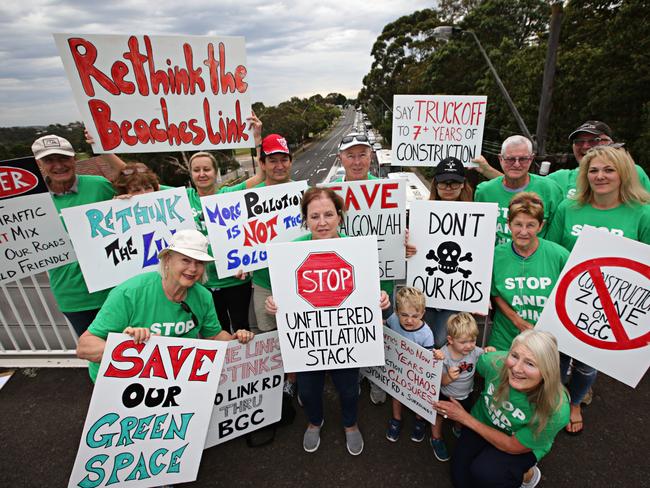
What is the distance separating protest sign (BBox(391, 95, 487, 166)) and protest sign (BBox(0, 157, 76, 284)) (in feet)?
10.9

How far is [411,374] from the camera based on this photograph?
108 inches

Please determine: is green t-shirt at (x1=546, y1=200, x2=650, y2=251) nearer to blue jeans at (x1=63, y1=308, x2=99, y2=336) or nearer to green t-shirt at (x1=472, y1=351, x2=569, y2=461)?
green t-shirt at (x1=472, y1=351, x2=569, y2=461)

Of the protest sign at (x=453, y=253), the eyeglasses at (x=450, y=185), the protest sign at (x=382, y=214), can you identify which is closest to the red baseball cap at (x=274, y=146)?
the protest sign at (x=382, y=214)

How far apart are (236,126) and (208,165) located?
47 centimetres

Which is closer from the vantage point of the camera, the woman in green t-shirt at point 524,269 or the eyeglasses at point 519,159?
the woman in green t-shirt at point 524,269

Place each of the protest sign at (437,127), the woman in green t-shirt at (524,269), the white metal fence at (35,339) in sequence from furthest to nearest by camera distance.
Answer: the white metal fence at (35,339), the protest sign at (437,127), the woman in green t-shirt at (524,269)

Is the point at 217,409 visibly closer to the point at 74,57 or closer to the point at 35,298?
the point at 74,57

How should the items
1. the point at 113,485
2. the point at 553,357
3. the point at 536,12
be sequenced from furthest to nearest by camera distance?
the point at 536,12 → the point at 113,485 → the point at 553,357

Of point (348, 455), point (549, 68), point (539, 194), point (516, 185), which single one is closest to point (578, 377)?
point (539, 194)

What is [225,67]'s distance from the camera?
3105 millimetres

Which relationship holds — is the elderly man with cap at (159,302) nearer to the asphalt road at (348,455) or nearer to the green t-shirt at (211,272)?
the green t-shirt at (211,272)

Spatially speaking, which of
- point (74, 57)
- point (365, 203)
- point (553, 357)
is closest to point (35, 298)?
point (74, 57)

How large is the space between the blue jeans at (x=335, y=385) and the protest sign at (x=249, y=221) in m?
1.07

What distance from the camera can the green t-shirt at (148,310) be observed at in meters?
2.18
